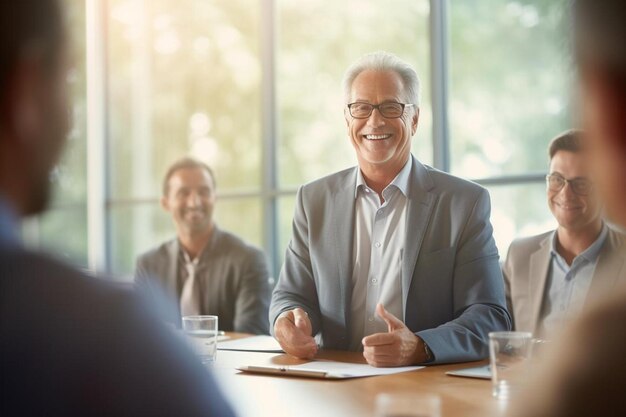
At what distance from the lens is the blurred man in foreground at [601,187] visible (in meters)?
0.87

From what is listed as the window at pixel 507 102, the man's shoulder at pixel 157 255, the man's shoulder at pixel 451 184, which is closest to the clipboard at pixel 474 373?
the man's shoulder at pixel 451 184

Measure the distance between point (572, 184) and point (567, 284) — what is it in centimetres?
45

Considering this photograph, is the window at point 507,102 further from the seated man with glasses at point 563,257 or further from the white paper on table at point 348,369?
the white paper on table at point 348,369

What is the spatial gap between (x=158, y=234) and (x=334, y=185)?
169 inches

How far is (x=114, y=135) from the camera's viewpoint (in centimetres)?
782

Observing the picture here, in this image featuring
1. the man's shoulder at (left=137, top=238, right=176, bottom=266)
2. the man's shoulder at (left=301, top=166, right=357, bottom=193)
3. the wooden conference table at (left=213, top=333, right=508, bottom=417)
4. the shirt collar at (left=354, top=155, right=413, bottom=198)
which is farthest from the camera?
the man's shoulder at (left=137, top=238, right=176, bottom=266)

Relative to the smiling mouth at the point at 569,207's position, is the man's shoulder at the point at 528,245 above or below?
below

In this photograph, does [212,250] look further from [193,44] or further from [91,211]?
[91,211]

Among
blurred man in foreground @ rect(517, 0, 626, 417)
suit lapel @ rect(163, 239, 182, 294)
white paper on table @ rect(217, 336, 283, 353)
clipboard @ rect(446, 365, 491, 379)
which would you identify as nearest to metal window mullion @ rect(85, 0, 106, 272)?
suit lapel @ rect(163, 239, 182, 294)

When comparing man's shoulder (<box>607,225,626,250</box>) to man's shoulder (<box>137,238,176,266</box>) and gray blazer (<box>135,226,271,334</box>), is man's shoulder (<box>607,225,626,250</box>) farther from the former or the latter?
man's shoulder (<box>137,238,176,266</box>)

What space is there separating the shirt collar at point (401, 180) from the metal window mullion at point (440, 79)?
2.12 meters

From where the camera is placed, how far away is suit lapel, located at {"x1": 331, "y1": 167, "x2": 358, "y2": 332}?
3102mm

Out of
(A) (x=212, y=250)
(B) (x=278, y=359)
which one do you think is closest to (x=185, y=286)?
(A) (x=212, y=250)

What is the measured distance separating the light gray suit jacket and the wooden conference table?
1155mm
